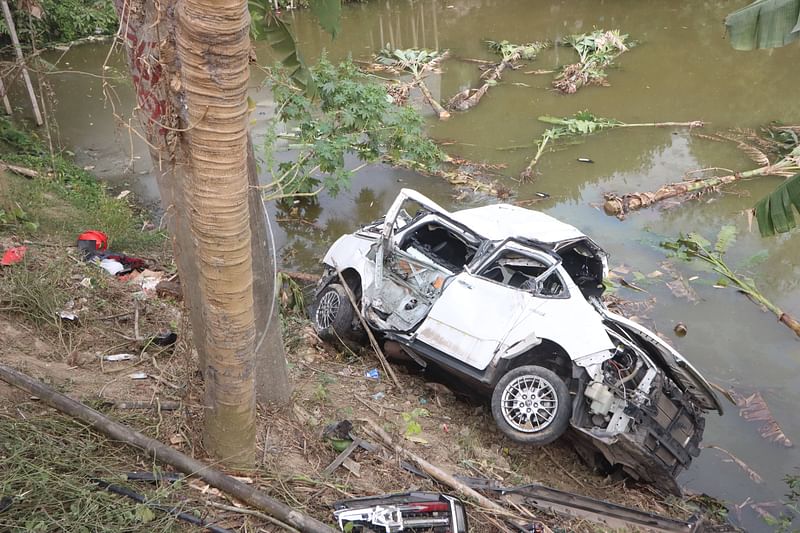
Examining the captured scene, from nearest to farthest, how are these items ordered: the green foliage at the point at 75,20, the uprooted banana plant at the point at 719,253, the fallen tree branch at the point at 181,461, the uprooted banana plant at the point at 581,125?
the fallen tree branch at the point at 181,461, the uprooted banana plant at the point at 719,253, the uprooted banana plant at the point at 581,125, the green foliage at the point at 75,20

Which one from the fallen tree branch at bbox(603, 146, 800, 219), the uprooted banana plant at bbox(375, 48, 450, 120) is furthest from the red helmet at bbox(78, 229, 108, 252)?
the uprooted banana plant at bbox(375, 48, 450, 120)

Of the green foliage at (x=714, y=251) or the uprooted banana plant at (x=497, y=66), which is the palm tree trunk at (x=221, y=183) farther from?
the uprooted banana plant at (x=497, y=66)

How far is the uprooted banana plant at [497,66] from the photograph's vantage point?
16125 millimetres

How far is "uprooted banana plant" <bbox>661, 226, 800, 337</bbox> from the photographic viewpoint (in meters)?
9.98

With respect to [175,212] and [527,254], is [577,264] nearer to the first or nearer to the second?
[527,254]

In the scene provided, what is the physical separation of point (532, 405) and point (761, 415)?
3.31 m

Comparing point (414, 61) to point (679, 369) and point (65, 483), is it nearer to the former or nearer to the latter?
point (679, 369)

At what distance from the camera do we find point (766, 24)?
6.42 metres

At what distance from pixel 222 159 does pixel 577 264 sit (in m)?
5.40

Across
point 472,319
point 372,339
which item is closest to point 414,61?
point 372,339

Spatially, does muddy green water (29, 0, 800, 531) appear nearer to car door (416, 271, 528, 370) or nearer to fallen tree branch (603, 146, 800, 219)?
fallen tree branch (603, 146, 800, 219)

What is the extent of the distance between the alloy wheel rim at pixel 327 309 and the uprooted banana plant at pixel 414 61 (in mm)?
9522

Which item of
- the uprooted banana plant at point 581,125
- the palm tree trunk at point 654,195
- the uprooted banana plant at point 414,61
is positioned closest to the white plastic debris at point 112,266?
the palm tree trunk at point 654,195

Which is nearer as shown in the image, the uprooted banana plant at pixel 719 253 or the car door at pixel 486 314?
the car door at pixel 486 314
